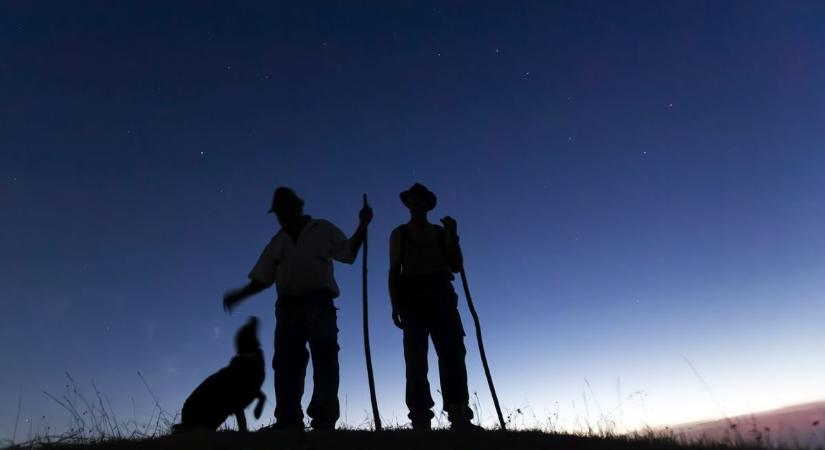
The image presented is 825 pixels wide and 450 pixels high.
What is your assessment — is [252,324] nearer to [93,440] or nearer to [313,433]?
[313,433]

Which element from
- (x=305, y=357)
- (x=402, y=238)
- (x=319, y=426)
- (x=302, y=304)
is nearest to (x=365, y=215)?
(x=402, y=238)

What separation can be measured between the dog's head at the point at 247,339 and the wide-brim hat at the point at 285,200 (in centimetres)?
121

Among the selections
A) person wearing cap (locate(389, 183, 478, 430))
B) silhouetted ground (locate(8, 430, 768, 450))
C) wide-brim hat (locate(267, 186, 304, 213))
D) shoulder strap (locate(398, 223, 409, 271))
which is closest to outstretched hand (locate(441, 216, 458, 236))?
person wearing cap (locate(389, 183, 478, 430))

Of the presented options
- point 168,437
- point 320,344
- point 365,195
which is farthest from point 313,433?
point 365,195

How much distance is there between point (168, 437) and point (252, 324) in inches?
53.9

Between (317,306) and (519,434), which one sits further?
(519,434)

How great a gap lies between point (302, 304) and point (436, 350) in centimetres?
179

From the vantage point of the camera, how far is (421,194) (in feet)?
26.4

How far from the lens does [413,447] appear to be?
590cm

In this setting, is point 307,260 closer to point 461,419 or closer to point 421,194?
point 421,194

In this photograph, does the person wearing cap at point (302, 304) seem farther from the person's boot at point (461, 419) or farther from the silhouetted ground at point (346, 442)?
the person's boot at point (461, 419)

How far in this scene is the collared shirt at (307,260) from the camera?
6660 mm

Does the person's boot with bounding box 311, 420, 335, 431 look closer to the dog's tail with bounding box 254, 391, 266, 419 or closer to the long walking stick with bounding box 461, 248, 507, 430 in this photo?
the dog's tail with bounding box 254, 391, 266, 419

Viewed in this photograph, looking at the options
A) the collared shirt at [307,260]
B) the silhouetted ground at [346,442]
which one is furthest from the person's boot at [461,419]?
the collared shirt at [307,260]
